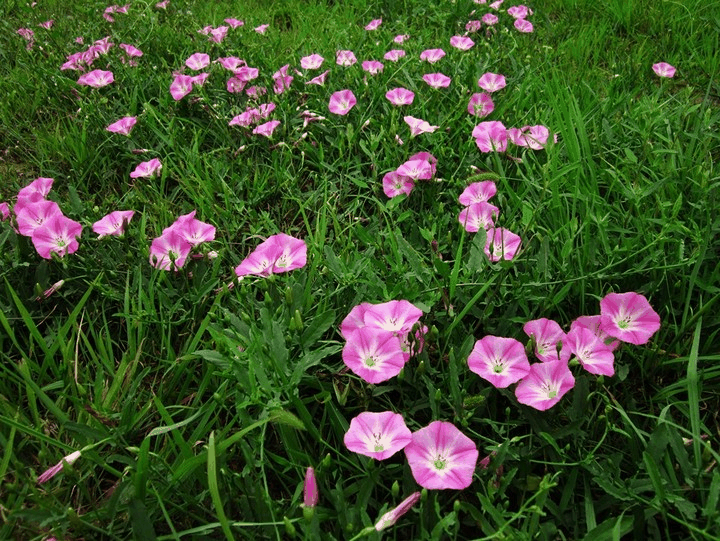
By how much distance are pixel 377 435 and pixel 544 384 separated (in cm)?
43

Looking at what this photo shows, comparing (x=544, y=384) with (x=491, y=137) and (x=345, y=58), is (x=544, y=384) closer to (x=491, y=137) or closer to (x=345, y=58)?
(x=491, y=137)

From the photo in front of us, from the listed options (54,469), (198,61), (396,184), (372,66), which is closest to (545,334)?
(396,184)

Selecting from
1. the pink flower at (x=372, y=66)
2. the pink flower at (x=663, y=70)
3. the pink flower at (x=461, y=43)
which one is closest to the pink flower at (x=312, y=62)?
the pink flower at (x=372, y=66)

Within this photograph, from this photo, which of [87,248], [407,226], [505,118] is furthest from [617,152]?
[87,248]

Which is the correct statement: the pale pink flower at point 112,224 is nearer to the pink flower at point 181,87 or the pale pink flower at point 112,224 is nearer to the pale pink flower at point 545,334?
the pink flower at point 181,87

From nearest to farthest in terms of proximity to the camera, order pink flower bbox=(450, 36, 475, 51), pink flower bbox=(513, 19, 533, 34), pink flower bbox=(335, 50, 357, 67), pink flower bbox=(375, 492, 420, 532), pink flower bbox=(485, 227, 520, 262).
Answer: pink flower bbox=(375, 492, 420, 532) < pink flower bbox=(485, 227, 520, 262) < pink flower bbox=(335, 50, 357, 67) < pink flower bbox=(450, 36, 475, 51) < pink flower bbox=(513, 19, 533, 34)

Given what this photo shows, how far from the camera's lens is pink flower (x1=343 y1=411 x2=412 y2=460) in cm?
128

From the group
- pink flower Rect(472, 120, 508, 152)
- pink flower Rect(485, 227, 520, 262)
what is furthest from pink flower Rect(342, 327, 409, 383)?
pink flower Rect(472, 120, 508, 152)

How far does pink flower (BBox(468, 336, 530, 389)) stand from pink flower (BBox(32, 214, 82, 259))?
132 centimetres

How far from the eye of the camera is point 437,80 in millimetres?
2646

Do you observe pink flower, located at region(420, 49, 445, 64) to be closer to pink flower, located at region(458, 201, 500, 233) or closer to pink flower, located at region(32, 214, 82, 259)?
pink flower, located at region(458, 201, 500, 233)

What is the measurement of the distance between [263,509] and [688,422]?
1.10 m

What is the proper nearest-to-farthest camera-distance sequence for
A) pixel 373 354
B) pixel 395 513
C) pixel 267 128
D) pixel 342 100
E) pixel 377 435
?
1. pixel 395 513
2. pixel 377 435
3. pixel 373 354
4. pixel 267 128
5. pixel 342 100

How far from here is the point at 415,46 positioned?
3.05 m
